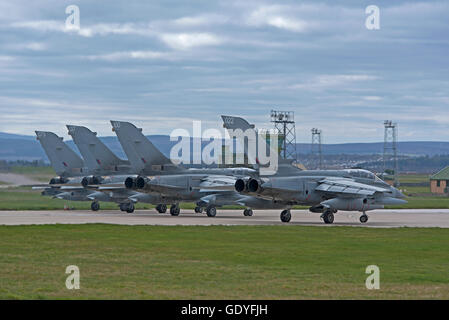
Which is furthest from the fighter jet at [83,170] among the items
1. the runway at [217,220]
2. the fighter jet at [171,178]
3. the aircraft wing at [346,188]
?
the aircraft wing at [346,188]

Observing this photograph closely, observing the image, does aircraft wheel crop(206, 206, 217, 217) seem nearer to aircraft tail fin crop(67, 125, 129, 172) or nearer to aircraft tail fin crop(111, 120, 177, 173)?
aircraft tail fin crop(111, 120, 177, 173)

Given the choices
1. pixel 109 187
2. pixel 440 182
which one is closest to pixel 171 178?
pixel 109 187

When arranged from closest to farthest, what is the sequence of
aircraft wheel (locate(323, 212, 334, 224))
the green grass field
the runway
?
the green grass field
the runway
aircraft wheel (locate(323, 212, 334, 224))

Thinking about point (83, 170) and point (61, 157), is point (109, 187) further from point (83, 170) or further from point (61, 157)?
point (61, 157)

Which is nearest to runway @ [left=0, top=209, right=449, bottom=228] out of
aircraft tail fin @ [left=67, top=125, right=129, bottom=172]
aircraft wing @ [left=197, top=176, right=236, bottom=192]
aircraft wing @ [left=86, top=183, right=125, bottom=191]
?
aircraft wing @ [left=197, top=176, right=236, bottom=192]

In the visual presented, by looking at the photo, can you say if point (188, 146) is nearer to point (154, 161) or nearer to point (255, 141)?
point (154, 161)

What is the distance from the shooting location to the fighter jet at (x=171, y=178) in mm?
49656

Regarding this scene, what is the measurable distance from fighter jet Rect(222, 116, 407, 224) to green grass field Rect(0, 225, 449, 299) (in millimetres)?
6138

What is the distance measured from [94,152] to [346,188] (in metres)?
25.5

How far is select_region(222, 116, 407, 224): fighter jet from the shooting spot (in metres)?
40.2
